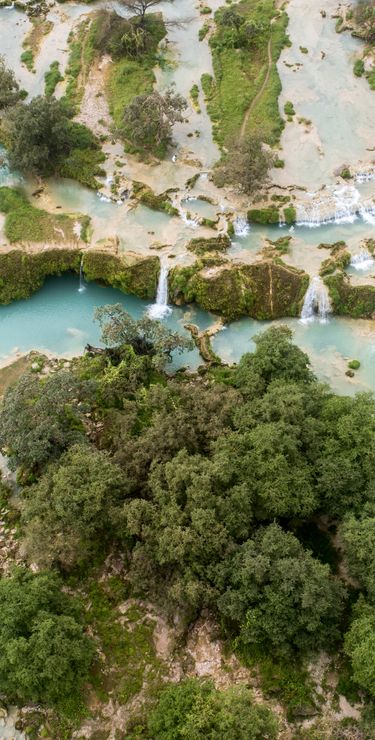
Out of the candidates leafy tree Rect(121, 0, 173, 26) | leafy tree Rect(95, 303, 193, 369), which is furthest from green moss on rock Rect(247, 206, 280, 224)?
leafy tree Rect(121, 0, 173, 26)

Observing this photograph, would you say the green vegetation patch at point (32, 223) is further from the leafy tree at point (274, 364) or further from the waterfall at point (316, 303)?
the leafy tree at point (274, 364)

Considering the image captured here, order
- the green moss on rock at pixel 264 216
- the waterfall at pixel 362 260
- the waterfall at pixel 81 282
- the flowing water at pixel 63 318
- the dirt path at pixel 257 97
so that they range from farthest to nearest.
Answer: the dirt path at pixel 257 97, the green moss on rock at pixel 264 216, the waterfall at pixel 81 282, the waterfall at pixel 362 260, the flowing water at pixel 63 318

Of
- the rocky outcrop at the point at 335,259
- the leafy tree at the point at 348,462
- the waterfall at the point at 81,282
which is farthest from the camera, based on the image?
the waterfall at the point at 81,282

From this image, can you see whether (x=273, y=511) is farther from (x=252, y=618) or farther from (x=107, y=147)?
(x=107, y=147)

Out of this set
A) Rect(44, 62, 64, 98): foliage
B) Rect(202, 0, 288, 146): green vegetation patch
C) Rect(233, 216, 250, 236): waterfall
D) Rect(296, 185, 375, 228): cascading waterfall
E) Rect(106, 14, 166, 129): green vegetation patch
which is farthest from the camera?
Rect(44, 62, 64, 98): foliage

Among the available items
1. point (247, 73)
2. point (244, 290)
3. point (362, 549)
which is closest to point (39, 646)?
point (362, 549)

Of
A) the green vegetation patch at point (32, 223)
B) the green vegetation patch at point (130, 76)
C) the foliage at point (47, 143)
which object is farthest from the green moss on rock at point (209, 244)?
the green vegetation patch at point (130, 76)

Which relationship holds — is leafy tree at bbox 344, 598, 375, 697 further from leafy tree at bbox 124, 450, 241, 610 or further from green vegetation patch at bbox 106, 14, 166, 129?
green vegetation patch at bbox 106, 14, 166, 129
